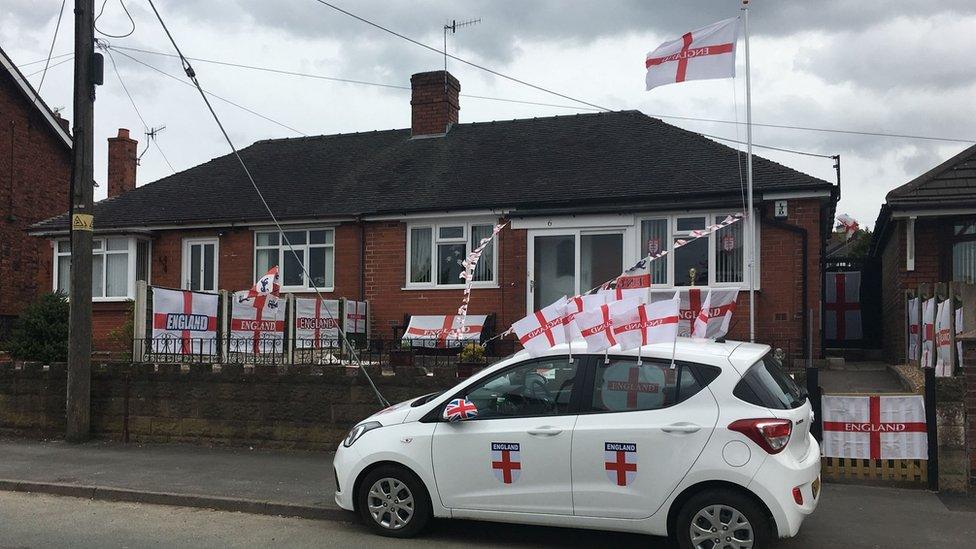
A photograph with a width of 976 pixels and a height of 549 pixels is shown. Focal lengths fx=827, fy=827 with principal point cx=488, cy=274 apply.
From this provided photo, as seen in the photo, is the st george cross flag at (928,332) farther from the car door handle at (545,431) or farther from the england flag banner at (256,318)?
the england flag banner at (256,318)

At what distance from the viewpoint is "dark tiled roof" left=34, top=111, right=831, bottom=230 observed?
1495 cm

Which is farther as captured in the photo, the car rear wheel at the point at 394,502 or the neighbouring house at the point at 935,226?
the neighbouring house at the point at 935,226

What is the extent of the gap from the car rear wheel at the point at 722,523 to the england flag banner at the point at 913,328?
6272 millimetres

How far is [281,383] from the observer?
409 inches

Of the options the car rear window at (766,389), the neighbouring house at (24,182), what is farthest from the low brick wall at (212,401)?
the neighbouring house at (24,182)

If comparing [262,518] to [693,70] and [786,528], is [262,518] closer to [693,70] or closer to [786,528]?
[786,528]

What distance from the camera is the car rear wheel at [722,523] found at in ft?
18.5

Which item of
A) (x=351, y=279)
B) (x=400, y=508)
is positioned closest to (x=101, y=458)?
(x=400, y=508)

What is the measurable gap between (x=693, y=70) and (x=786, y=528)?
8.49m

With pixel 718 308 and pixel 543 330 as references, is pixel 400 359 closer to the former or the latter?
pixel 543 330

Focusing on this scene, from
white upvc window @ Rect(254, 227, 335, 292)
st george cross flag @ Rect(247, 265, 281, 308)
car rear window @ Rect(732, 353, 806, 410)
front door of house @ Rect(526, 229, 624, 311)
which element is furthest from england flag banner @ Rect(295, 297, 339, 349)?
car rear window @ Rect(732, 353, 806, 410)

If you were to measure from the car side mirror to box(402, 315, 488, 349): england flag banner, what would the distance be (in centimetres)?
802

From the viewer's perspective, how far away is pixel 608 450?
5.98m

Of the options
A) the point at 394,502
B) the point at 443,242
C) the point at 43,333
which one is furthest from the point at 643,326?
the point at 43,333
